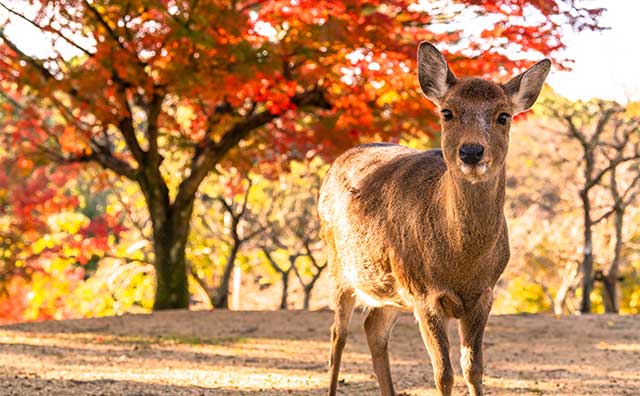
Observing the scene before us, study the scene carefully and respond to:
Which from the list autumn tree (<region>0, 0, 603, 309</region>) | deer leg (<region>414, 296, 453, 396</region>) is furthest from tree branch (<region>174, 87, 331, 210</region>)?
deer leg (<region>414, 296, 453, 396</region>)

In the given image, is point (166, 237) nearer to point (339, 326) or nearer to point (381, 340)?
point (339, 326)

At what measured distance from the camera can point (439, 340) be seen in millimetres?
4676

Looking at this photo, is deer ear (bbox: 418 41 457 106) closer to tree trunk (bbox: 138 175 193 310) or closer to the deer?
the deer

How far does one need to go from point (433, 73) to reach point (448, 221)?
34.2 inches

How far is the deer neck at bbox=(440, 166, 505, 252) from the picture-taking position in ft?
14.9

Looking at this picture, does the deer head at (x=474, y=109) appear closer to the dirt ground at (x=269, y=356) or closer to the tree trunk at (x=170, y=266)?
the dirt ground at (x=269, y=356)

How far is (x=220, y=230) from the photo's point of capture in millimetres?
19188

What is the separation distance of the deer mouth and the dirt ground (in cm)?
323

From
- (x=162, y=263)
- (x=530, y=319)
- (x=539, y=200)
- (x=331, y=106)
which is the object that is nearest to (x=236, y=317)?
(x=162, y=263)

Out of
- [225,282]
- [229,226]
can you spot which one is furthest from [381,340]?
[229,226]

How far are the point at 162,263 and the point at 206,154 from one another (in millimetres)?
1865

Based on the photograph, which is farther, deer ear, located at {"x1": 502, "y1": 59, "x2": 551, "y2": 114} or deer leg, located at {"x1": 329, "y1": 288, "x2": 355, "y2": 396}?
deer leg, located at {"x1": 329, "y1": 288, "x2": 355, "y2": 396}

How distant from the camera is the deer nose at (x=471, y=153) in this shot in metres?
4.14

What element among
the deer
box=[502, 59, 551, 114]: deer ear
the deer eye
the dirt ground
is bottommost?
the dirt ground
